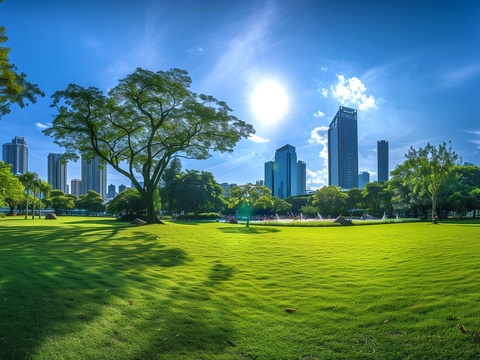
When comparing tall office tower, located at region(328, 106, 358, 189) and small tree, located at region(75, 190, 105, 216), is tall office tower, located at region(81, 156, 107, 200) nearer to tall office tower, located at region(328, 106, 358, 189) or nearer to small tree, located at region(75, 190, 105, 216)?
small tree, located at region(75, 190, 105, 216)

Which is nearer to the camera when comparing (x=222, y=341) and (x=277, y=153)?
(x=222, y=341)

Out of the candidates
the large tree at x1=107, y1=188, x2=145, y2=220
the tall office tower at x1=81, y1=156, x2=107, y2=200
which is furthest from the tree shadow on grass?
the tall office tower at x1=81, y1=156, x2=107, y2=200

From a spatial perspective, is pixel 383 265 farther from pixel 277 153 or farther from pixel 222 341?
pixel 277 153

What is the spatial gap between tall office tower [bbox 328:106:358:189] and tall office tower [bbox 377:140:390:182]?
73.3 feet

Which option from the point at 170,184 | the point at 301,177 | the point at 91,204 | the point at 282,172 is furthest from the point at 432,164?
the point at 301,177

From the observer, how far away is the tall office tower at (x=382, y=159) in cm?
13912

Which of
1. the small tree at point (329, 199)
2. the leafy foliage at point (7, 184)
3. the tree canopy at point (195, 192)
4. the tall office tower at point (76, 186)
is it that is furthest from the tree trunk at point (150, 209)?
the tall office tower at point (76, 186)

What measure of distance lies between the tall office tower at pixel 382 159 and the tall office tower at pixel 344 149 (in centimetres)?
2233

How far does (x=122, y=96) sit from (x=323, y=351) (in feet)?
84.7

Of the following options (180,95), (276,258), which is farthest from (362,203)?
(276,258)

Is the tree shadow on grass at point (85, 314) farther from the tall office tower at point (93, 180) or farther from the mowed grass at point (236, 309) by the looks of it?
the tall office tower at point (93, 180)

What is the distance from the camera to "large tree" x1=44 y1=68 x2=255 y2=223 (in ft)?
81.1

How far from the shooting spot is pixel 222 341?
14.9 ft

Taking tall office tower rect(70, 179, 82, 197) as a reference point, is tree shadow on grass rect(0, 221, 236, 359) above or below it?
below
